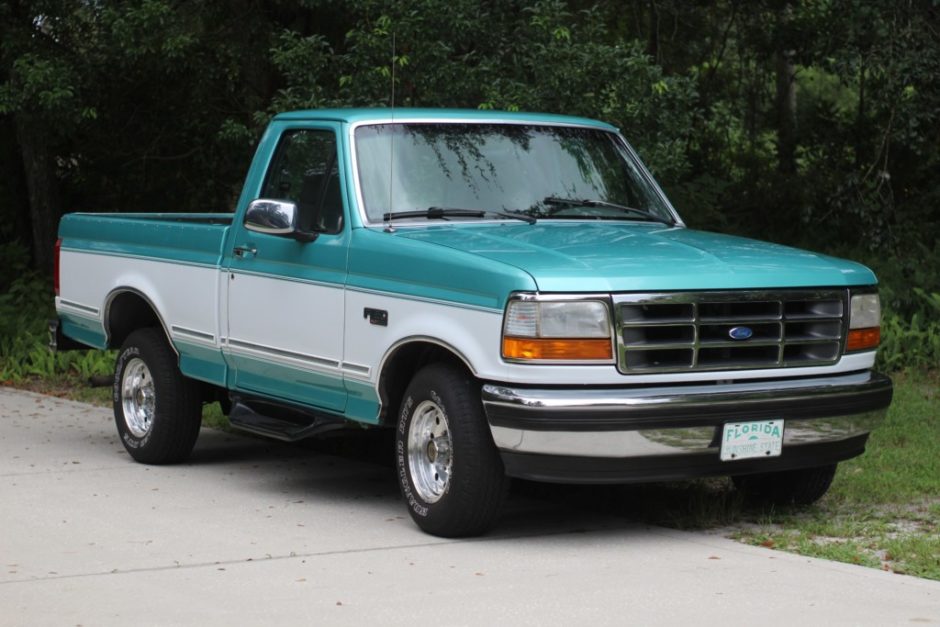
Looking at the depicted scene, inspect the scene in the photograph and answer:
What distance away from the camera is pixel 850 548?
728 centimetres

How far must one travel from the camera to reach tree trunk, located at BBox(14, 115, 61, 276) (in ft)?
61.7

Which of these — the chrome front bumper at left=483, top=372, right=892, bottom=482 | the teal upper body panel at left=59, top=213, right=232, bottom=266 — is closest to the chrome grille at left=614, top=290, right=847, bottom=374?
the chrome front bumper at left=483, top=372, right=892, bottom=482

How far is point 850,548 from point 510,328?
1835mm

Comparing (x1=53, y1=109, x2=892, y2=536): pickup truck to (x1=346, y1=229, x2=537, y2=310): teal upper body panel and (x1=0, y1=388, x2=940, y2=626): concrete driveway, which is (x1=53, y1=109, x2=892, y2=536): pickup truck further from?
(x1=0, y1=388, x2=940, y2=626): concrete driveway

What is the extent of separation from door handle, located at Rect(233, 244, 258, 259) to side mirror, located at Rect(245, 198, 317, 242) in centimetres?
47

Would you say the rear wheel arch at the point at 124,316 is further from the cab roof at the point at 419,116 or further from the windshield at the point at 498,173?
the windshield at the point at 498,173

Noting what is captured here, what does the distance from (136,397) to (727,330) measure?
420cm

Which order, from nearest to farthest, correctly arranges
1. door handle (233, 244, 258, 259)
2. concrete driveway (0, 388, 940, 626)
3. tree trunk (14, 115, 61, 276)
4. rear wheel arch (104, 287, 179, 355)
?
1. concrete driveway (0, 388, 940, 626)
2. door handle (233, 244, 258, 259)
3. rear wheel arch (104, 287, 179, 355)
4. tree trunk (14, 115, 61, 276)

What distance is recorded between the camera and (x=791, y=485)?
27.1 ft

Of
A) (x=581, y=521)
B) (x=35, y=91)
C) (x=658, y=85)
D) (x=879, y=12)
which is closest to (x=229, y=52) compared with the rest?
(x=35, y=91)

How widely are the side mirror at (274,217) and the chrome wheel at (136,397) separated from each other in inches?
78.9

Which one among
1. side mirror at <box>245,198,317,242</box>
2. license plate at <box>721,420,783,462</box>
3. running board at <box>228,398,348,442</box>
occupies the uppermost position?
side mirror at <box>245,198,317,242</box>

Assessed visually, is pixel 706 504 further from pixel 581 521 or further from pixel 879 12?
pixel 879 12

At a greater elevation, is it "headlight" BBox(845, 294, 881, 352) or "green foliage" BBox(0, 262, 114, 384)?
"headlight" BBox(845, 294, 881, 352)
